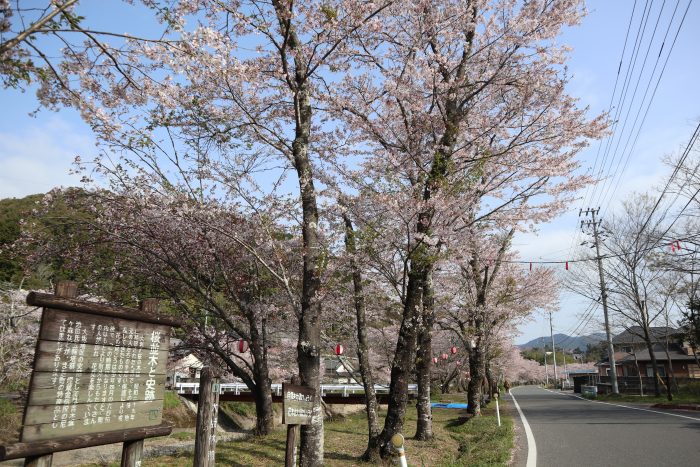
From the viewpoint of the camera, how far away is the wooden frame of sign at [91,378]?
3564 millimetres

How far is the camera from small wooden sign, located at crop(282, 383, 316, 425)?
5805mm

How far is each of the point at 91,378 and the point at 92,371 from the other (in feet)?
0.20

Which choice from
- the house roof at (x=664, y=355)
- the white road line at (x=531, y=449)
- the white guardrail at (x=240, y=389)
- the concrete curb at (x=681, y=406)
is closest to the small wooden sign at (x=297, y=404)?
the white road line at (x=531, y=449)

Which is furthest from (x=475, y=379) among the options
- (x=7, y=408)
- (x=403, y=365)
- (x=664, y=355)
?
(x=664, y=355)

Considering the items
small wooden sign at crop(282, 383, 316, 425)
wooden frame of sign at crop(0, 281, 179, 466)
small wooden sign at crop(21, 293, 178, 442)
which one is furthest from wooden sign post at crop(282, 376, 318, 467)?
small wooden sign at crop(21, 293, 178, 442)

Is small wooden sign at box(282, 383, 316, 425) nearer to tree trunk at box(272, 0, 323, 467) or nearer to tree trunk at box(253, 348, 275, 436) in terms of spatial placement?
tree trunk at box(272, 0, 323, 467)

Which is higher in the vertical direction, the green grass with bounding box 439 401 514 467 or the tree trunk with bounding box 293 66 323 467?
the tree trunk with bounding box 293 66 323 467

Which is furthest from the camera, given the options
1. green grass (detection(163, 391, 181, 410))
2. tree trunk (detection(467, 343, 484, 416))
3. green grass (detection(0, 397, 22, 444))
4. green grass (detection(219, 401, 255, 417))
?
tree trunk (detection(467, 343, 484, 416))

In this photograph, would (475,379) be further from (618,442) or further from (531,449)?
(531,449)

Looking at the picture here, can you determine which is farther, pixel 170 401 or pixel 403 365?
pixel 170 401

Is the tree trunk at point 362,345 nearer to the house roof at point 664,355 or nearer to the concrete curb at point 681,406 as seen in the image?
the concrete curb at point 681,406

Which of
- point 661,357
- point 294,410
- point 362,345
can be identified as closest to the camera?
point 294,410

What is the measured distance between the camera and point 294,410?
6.02 m

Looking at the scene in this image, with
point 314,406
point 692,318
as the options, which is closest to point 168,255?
point 314,406
